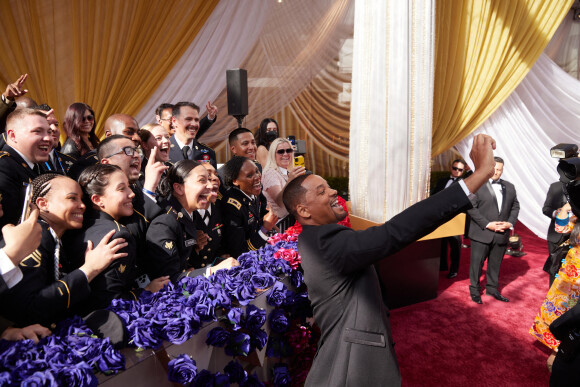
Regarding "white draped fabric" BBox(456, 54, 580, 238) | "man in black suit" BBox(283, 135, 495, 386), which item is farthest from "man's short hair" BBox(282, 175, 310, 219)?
"white draped fabric" BBox(456, 54, 580, 238)

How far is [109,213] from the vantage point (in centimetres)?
180

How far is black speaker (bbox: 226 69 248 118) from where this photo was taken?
14.4 feet

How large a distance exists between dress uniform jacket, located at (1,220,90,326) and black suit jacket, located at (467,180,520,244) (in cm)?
342

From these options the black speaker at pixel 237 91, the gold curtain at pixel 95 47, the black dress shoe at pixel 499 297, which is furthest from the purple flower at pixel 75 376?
the gold curtain at pixel 95 47

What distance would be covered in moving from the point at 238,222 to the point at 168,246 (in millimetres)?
720

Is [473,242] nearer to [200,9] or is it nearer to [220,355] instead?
[220,355]

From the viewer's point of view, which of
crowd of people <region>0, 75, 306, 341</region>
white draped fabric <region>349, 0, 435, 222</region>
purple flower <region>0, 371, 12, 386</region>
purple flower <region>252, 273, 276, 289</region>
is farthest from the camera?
white draped fabric <region>349, 0, 435, 222</region>

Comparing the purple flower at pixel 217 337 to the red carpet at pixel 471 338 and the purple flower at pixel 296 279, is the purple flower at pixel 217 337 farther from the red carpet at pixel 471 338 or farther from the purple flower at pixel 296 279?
the red carpet at pixel 471 338

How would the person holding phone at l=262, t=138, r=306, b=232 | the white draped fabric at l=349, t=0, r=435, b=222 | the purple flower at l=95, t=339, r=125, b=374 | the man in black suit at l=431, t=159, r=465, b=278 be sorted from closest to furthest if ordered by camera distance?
1. the purple flower at l=95, t=339, r=125, b=374
2. the person holding phone at l=262, t=138, r=306, b=232
3. the white draped fabric at l=349, t=0, r=435, b=222
4. the man in black suit at l=431, t=159, r=465, b=278

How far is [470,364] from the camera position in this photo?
9.51 feet

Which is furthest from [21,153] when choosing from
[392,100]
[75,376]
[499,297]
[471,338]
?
[499,297]

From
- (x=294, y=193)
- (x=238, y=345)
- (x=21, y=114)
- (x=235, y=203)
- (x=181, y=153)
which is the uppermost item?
(x=21, y=114)

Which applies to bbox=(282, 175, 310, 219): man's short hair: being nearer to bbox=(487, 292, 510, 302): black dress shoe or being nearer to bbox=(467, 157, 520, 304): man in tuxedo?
bbox=(467, 157, 520, 304): man in tuxedo

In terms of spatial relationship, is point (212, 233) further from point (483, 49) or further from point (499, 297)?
point (483, 49)
